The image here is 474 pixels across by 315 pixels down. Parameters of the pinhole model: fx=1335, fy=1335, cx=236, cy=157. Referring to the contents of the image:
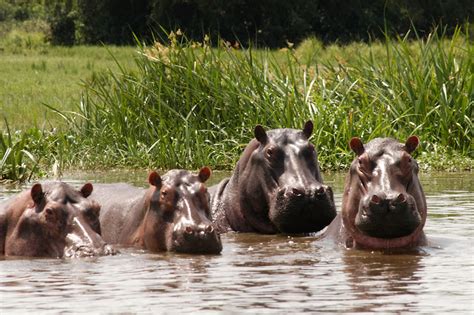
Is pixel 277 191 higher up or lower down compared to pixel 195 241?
higher up

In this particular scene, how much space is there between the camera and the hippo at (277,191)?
870 centimetres

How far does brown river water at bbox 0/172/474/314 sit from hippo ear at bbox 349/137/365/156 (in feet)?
1.95

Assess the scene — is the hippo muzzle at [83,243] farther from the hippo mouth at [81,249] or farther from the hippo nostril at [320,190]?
the hippo nostril at [320,190]

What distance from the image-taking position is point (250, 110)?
536 inches

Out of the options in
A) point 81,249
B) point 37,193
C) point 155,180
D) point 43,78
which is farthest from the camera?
point 43,78

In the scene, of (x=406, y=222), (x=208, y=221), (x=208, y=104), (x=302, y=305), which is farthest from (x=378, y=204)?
(x=208, y=104)

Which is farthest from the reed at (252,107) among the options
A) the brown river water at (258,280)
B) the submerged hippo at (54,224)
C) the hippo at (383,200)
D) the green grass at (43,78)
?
the submerged hippo at (54,224)

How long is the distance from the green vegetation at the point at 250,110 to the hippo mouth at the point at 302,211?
427 centimetres

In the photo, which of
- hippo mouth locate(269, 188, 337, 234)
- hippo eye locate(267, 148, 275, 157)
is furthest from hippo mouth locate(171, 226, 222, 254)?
hippo eye locate(267, 148, 275, 157)

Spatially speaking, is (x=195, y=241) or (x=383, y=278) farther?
(x=195, y=241)

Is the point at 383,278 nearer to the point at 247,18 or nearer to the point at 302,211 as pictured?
the point at 302,211

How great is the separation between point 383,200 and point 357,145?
1.74 feet

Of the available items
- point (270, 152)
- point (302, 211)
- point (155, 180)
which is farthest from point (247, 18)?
A: point (155, 180)

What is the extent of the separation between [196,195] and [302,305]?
6.85 ft
